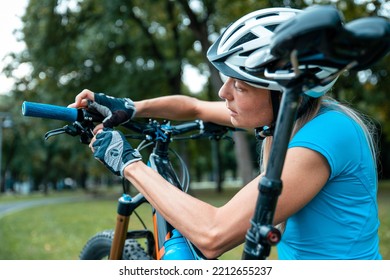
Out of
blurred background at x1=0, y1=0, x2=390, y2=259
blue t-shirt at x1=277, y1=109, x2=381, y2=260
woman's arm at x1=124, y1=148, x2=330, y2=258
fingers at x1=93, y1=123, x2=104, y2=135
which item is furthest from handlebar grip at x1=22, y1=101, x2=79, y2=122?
blurred background at x1=0, y1=0, x2=390, y2=259

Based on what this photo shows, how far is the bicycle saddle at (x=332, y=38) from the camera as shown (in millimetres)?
1066

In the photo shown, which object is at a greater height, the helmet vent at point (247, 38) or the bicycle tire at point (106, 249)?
the helmet vent at point (247, 38)

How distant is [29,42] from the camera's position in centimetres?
1664

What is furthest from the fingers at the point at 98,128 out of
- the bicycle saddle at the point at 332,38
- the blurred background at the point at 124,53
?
the blurred background at the point at 124,53

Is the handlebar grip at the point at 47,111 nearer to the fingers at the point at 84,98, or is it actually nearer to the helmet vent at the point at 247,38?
the fingers at the point at 84,98

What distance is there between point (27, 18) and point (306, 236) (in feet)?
54.6

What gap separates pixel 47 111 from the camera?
6.16ft

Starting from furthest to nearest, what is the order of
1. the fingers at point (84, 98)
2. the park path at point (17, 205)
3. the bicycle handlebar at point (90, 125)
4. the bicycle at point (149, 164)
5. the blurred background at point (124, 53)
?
the park path at point (17, 205), the blurred background at point (124, 53), the fingers at point (84, 98), the bicycle at point (149, 164), the bicycle handlebar at point (90, 125)

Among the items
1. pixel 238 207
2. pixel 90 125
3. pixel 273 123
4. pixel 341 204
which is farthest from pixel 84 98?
pixel 341 204

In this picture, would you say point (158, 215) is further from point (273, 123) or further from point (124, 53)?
point (124, 53)

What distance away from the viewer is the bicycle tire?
2.49m
